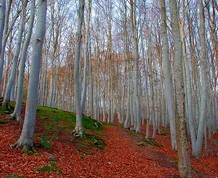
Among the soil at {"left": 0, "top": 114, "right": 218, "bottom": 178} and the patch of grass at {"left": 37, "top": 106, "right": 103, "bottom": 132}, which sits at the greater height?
the patch of grass at {"left": 37, "top": 106, "right": 103, "bottom": 132}

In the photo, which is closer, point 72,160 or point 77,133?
point 72,160

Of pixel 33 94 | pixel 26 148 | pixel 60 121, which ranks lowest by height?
pixel 26 148

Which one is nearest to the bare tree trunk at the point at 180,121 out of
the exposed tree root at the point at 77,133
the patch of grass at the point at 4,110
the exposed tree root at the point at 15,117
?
the exposed tree root at the point at 77,133

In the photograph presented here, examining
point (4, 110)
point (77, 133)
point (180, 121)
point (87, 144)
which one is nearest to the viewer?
point (180, 121)

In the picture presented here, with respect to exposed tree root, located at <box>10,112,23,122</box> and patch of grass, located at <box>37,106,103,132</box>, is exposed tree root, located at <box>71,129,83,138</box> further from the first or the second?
exposed tree root, located at <box>10,112,23,122</box>

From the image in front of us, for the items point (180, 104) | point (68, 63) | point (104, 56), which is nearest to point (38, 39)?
point (180, 104)

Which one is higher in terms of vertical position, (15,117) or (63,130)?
(15,117)

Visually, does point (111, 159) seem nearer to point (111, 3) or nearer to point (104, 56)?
point (111, 3)

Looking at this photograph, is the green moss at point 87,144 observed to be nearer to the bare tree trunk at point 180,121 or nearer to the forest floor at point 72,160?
the forest floor at point 72,160

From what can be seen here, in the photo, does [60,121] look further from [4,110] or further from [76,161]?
[76,161]

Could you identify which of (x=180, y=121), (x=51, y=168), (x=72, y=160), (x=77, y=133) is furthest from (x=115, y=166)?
(x=77, y=133)

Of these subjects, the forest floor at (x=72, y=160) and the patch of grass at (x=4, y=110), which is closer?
the forest floor at (x=72, y=160)

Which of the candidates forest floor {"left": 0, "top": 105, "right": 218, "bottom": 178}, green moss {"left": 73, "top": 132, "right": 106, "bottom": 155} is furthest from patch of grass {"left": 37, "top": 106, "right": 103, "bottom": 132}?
green moss {"left": 73, "top": 132, "right": 106, "bottom": 155}

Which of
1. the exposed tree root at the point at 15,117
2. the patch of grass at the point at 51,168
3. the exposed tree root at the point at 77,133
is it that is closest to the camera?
the patch of grass at the point at 51,168
